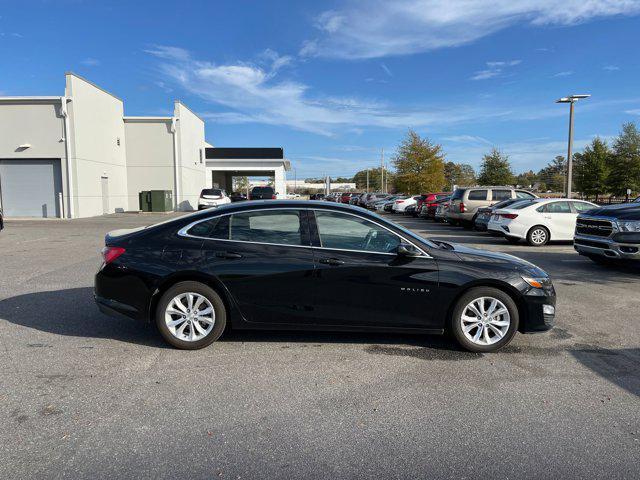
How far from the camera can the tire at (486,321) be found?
15.7 feet

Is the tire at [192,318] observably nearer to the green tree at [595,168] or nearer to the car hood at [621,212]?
the car hood at [621,212]

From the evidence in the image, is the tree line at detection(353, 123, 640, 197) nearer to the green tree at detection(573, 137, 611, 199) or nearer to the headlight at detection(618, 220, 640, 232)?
the green tree at detection(573, 137, 611, 199)

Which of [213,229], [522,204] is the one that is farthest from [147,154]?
[213,229]

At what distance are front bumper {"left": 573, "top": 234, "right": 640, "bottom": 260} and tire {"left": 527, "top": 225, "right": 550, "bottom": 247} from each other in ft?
11.9

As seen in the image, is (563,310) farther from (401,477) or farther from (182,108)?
(182,108)

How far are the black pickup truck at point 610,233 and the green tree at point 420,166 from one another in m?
36.8

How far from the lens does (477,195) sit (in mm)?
20359

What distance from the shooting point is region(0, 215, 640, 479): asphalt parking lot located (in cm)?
294

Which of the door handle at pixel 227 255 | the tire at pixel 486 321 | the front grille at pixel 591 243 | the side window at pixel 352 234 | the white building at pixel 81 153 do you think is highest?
the white building at pixel 81 153

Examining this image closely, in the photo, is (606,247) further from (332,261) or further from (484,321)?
(332,261)

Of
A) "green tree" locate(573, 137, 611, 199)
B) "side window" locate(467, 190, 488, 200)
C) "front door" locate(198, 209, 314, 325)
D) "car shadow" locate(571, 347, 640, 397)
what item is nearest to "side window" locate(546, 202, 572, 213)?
"side window" locate(467, 190, 488, 200)

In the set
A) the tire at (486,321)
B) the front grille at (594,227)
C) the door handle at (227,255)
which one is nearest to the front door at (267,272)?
the door handle at (227,255)

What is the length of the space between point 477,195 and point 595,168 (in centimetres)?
2903

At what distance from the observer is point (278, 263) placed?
15.7 ft
